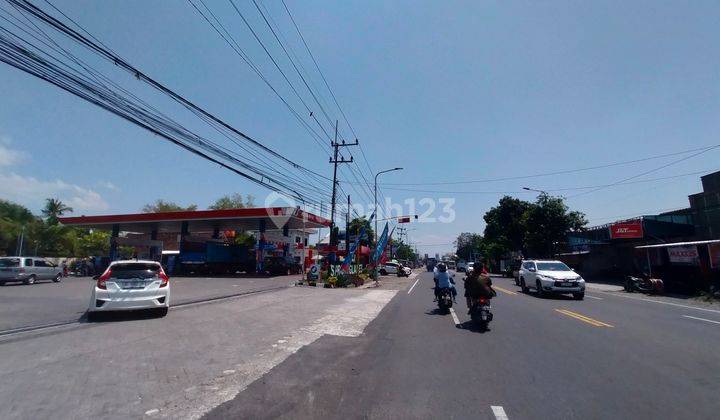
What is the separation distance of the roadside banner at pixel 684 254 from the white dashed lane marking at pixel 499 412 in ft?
73.6

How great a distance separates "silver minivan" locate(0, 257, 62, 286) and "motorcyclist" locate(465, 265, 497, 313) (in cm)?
2726

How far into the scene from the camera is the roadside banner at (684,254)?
2044cm

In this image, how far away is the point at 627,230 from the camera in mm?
28328

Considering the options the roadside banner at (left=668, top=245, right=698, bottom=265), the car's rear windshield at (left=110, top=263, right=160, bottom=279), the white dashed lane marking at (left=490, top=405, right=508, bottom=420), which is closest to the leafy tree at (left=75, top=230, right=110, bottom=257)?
the car's rear windshield at (left=110, top=263, right=160, bottom=279)

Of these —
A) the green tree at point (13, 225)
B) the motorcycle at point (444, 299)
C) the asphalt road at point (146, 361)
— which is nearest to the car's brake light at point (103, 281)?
the asphalt road at point (146, 361)

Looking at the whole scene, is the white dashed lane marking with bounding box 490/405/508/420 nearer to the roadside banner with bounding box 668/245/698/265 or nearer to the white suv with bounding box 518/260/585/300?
the white suv with bounding box 518/260/585/300

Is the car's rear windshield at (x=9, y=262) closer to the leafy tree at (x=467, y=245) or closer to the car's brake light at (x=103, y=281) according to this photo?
the car's brake light at (x=103, y=281)

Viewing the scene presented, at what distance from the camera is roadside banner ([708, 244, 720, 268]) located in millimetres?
19188

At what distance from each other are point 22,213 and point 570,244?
71.8 metres

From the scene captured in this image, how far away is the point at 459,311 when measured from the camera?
1269 cm

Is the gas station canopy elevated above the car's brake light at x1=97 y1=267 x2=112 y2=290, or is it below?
above

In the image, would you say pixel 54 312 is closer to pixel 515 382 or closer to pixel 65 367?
pixel 65 367

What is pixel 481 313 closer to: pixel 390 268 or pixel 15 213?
pixel 390 268

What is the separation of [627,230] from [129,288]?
102 ft
